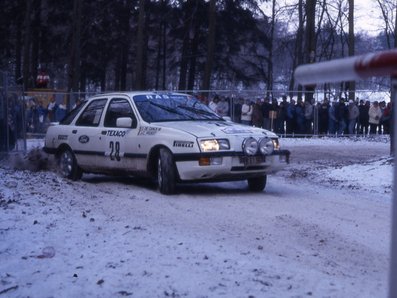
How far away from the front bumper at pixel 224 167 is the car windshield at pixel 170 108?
4.35 feet

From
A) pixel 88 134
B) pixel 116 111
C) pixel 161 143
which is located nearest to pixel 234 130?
pixel 161 143

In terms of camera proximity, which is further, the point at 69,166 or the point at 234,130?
the point at 69,166

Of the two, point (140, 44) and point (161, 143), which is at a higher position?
point (140, 44)

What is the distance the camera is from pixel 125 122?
37.7 feet

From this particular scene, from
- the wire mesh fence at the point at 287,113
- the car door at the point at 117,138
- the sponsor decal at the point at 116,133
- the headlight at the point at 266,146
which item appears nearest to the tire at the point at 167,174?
the car door at the point at 117,138

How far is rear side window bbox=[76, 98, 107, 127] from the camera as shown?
12.7m

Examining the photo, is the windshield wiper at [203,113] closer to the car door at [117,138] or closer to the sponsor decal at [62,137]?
the car door at [117,138]

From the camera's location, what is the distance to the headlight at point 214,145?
34.0 ft

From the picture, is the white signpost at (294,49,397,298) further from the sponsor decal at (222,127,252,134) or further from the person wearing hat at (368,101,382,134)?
the person wearing hat at (368,101,382,134)

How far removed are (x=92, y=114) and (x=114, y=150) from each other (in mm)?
1284

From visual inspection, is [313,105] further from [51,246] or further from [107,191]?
[51,246]

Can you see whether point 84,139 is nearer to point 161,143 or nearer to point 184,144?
point 161,143

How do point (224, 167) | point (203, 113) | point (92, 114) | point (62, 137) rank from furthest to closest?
1. point (62, 137)
2. point (92, 114)
3. point (203, 113)
4. point (224, 167)

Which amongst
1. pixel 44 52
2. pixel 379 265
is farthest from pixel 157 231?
pixel 44 52
